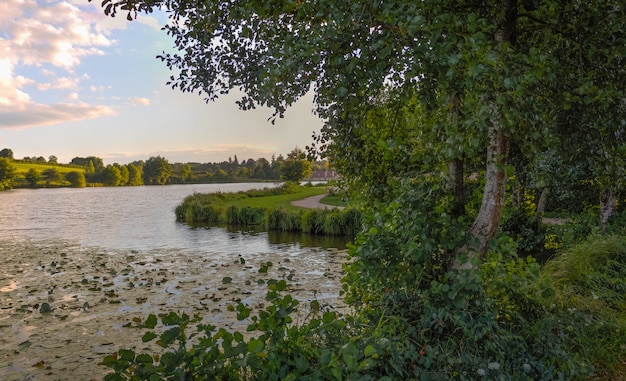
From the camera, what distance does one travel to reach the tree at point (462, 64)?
2.49m

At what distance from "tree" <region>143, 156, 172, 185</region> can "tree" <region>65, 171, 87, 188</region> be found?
15.8 metres

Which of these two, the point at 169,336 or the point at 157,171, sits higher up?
the point at 157,171

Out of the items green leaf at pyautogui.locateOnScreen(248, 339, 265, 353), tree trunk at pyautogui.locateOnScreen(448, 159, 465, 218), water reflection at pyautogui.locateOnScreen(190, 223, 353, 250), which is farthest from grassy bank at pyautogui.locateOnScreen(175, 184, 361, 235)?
green leaf at pyautogui.locateOnScreen(248, 339, 265, 353)

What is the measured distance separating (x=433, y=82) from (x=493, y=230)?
4.49ft

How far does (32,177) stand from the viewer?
3568 inches

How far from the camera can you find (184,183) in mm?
110562

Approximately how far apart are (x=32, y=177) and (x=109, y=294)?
9999 centimetres

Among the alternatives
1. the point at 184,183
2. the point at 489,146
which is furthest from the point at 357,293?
the point at 184,183

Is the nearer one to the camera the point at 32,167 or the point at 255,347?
the point at 255,347

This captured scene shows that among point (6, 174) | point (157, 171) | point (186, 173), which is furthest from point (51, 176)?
point (186, 173)

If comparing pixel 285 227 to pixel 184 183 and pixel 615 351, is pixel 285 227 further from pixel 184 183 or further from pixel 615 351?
pixel 184 183

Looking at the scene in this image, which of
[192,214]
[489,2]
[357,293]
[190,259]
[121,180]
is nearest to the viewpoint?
[489,2]

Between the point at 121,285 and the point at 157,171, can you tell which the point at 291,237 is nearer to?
the point at 121,285

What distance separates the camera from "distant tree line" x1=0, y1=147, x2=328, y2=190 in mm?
90500
